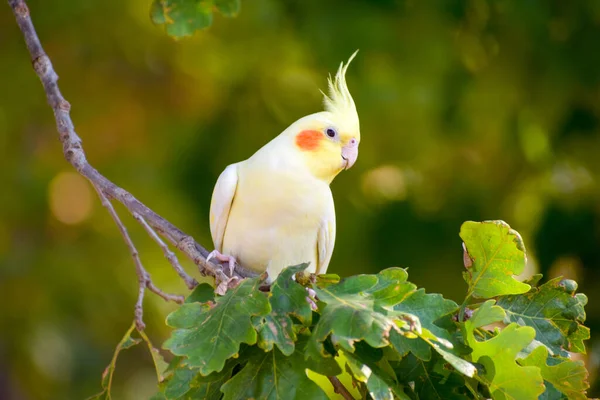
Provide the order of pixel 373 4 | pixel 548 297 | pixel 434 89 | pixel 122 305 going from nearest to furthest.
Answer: pixel 548 297
pixel 373 4
pixel 434 89
pixel 122 305

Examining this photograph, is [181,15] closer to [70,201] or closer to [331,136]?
[331,136]

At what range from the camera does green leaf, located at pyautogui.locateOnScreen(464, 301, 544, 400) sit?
2.00 meters

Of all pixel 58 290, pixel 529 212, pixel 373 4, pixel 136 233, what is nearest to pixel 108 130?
pixel 136 233

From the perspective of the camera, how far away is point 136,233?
7211 mm

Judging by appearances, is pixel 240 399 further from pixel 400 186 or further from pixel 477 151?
pixel 477 151

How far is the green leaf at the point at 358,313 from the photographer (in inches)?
72.7

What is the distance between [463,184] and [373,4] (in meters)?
1.84

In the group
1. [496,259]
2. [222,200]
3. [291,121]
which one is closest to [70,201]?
[291,121]

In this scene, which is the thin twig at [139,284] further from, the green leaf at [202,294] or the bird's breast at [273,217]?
the bird's breast at [273,217]

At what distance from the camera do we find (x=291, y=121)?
6.84 metres

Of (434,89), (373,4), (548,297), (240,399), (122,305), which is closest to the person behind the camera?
(240,399)

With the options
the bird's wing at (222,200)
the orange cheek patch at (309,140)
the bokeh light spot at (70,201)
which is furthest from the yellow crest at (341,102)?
the bokeh light spot at (70,201)

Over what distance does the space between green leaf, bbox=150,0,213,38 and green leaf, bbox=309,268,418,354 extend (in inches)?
68.7

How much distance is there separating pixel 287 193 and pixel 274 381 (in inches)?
44.9
